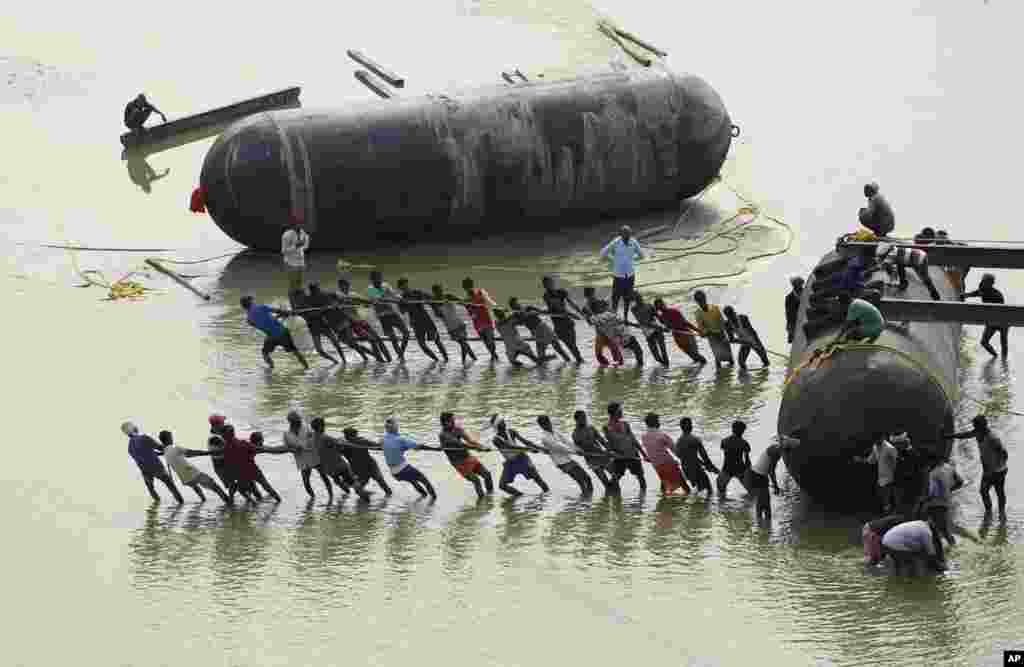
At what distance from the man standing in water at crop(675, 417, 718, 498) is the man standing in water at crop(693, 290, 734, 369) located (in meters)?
4.26

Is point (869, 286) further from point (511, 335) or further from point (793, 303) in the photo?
point (511, 335)

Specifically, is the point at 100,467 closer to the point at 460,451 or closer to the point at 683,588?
the point at 460,451

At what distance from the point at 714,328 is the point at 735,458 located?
460 centimetres

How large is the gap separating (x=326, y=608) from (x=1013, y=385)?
10603mm

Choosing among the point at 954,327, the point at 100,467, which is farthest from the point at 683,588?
the point at 100,467

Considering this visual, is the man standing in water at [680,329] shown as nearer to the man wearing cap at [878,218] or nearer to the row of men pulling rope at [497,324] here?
the row of men pulling rope at [497,324]

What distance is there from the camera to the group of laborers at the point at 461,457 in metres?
24.1

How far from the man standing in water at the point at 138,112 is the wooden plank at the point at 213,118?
0.67ft

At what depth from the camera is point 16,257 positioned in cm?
3425

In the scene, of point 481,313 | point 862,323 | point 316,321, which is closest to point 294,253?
point 316,321

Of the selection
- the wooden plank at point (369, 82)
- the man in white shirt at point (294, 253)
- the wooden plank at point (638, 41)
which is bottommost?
the man in white shirt at point (294, 253)

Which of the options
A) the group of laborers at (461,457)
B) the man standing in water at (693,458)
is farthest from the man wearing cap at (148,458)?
the man standing in water at (693,458)

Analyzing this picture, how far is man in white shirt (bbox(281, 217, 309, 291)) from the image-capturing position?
31.7 m

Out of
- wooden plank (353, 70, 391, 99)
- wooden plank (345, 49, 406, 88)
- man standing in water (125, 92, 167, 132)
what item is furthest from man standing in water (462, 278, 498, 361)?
man standing in water (125, 92, 167, 132)
